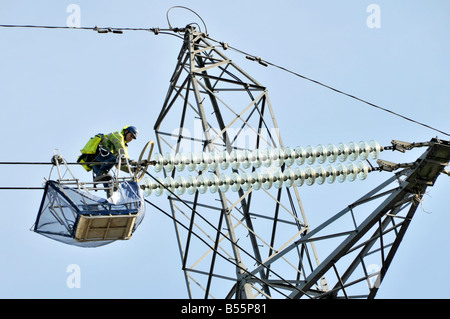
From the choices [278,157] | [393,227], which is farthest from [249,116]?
[393,227]

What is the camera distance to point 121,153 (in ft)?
108

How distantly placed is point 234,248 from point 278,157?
261 cm

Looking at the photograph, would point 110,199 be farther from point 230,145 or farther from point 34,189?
point 230,145

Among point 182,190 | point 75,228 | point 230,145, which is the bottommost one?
point 75,228

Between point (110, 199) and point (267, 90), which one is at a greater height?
point (267, 90)

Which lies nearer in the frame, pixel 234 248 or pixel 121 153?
pixel 121 153

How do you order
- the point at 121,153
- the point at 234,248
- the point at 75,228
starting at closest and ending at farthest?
the point at 75,228 → the point at 121,153 → the point at 234,248

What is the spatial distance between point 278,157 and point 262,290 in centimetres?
348

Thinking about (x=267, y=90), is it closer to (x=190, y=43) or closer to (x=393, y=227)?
(x=190, y=43)

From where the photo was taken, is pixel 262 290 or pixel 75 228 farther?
pixel 262 290

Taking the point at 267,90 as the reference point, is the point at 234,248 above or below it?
below

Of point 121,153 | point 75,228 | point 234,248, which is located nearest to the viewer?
point 75,228

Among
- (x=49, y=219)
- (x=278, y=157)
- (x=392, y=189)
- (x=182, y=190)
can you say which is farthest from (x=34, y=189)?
(x=392, y=189)

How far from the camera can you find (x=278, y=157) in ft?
111
